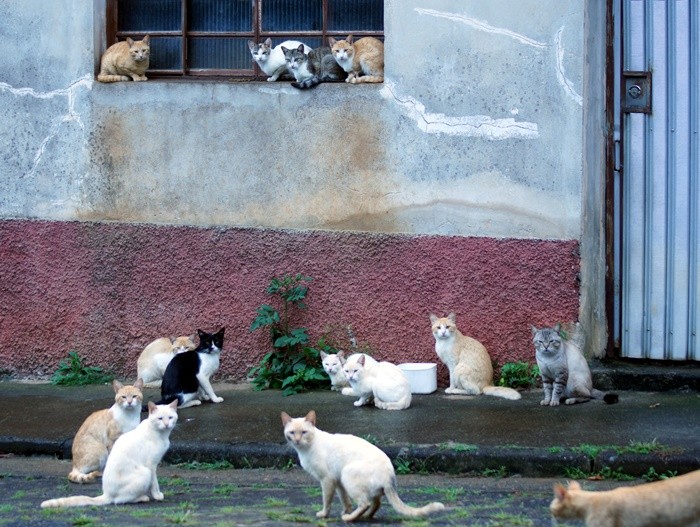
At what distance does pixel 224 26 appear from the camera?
375 inches

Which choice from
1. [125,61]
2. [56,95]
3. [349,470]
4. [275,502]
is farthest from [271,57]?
[349,470]

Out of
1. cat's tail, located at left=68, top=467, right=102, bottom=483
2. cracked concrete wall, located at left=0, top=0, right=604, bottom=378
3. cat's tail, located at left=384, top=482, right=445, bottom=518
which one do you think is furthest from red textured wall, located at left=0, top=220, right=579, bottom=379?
cat's tail, located at left=384, top=482, right=445, bottom=518

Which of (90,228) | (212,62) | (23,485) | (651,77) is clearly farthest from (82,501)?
(651,77)

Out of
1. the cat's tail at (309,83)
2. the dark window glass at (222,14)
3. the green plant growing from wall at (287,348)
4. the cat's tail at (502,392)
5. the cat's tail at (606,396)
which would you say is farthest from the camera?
the dark window glass at (222,14)

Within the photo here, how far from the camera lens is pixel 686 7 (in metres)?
8.68

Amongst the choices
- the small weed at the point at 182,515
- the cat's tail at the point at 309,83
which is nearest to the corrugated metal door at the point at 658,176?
the cat's tail at the point at 309,83

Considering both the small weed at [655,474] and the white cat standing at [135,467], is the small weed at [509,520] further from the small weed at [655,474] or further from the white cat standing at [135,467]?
the white cat standing at [135,467]

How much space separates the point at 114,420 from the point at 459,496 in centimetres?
215

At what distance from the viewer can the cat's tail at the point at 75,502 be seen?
616 cm

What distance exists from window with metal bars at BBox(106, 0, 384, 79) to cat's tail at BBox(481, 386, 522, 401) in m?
2.86

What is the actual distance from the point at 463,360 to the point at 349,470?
3.02m

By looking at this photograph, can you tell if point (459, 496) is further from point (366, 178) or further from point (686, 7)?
point (686, 7)

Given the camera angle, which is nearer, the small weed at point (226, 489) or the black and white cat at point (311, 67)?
the small weed at point (226, 489)

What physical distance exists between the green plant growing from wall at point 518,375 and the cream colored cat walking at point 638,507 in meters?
3.74
